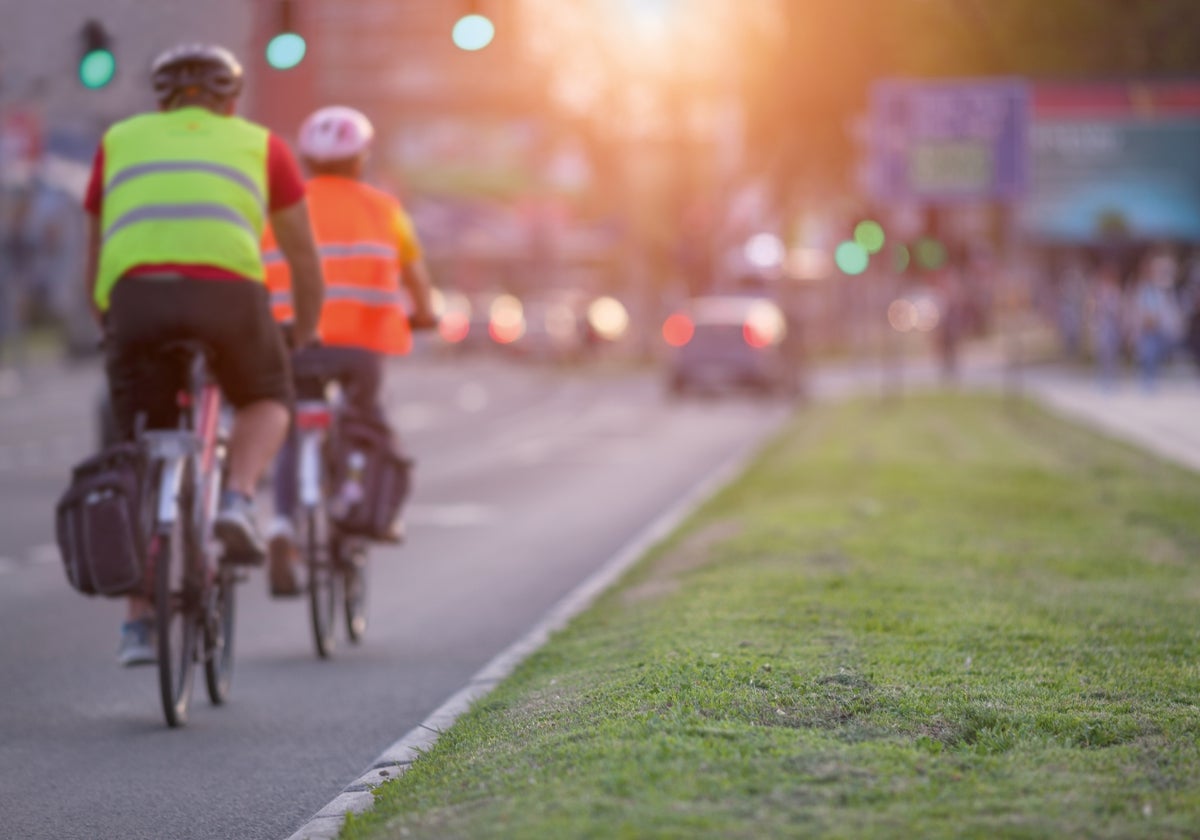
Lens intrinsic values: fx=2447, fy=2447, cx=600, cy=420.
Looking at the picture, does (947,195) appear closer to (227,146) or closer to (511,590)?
(511,590)

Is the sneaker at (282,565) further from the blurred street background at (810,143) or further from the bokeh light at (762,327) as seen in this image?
the bokeh light at (762,327)

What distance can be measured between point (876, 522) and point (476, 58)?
10162 centimetres

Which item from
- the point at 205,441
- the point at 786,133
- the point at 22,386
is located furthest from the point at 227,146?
the point at 786,133

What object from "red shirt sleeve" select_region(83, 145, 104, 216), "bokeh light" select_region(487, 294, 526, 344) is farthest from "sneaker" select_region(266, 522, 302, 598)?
"bokeh light" select_region(487, 294, 526, 344)

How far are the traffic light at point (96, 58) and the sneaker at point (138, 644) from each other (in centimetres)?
848

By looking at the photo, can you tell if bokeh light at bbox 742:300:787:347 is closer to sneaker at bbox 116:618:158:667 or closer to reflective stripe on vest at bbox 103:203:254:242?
reflective stripe on vest at bbox 103:203:254:242

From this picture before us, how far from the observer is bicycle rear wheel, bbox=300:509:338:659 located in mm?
9547

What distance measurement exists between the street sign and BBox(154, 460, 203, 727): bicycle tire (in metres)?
25.7

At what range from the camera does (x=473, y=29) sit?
1934 cm

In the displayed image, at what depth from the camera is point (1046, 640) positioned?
331 inches

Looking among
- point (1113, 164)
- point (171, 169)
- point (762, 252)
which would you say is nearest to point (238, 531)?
point (171, 169)

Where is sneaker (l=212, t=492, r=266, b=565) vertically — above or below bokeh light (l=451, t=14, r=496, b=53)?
below

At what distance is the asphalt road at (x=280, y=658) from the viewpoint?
682 centimetres

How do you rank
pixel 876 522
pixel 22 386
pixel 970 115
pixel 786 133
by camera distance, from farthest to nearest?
pixel 786 133 → pixel 22 386 → pixel 970 115 → pixel 876 522
